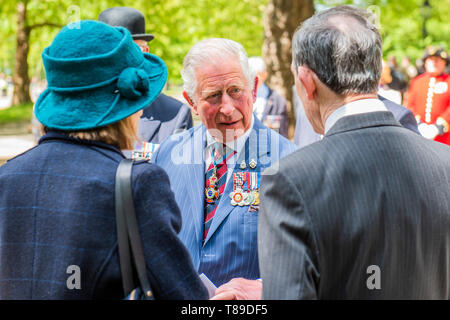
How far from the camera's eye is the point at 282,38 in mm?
9641

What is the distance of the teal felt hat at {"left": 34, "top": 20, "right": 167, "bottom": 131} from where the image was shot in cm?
178

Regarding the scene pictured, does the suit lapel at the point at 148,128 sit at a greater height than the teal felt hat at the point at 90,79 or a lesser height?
greater

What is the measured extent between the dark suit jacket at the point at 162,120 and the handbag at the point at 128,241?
7.68 ft

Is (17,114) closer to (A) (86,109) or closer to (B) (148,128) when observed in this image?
(B) (148,128)

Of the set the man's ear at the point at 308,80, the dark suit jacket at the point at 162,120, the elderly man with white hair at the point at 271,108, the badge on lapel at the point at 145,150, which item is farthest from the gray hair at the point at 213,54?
the elderly man with white hair at the point at 271,108

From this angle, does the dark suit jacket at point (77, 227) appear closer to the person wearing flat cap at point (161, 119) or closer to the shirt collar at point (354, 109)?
the shirt collar at point (354, 109)

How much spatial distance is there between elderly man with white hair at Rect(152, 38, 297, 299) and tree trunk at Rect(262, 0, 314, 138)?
6.70m

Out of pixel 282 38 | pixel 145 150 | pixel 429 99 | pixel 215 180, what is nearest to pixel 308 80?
pixel 215 180

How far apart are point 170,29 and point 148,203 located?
33.5 ft

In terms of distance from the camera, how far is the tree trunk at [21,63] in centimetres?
2097

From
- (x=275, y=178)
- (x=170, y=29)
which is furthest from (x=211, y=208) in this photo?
(x=170, y=29)

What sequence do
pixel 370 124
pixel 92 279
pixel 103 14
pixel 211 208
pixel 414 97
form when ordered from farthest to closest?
pixel 414 97 < pixel 103 14 < pixel 211 208 < pixel 370 124 < pixel 92 279

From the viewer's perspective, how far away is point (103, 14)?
4.51m
